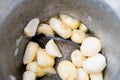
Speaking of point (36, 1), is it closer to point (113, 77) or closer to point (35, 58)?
point (35, 58)

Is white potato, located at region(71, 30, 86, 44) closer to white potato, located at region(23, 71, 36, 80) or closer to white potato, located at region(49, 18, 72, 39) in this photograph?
white potato, located at region(49, 18, 72, 39)

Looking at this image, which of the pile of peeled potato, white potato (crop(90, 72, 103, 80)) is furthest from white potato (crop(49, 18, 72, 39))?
white potato (crop(90, 72, 103, 80))

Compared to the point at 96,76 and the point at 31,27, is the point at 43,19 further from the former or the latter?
the point at 96,76

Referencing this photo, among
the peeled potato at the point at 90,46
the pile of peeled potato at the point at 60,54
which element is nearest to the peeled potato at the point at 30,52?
the pile of peeled potato at the point at 60,54

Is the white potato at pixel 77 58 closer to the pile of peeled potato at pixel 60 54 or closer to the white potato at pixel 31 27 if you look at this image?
the pile of peeled potato at pixel 60 54

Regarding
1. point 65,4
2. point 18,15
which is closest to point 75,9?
point 65,4

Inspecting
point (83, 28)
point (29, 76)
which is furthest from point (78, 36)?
point (29, 76)
